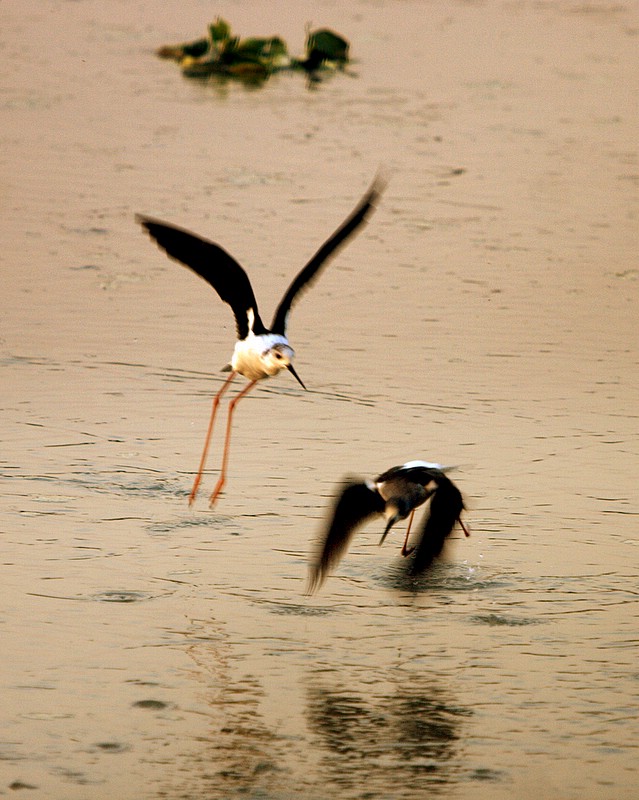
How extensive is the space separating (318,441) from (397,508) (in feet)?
7.02

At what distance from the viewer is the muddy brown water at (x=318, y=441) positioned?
559cm

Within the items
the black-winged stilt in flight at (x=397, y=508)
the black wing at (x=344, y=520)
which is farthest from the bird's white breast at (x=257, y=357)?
the black wing at (x=344, y=520)

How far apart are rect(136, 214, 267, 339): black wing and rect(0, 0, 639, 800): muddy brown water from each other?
2.60ft

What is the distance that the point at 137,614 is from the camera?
21.3ft

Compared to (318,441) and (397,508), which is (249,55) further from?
(397,508)

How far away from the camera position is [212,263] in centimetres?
776

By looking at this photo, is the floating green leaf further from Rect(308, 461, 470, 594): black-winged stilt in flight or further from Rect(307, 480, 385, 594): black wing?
Rect(307, 480, 385, 594): black wing

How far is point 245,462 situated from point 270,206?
17.0ft

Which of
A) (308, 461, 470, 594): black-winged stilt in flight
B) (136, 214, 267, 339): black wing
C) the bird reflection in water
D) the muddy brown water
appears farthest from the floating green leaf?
the bird reflection in water

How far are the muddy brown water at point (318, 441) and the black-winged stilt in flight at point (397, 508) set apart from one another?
0.69 feet

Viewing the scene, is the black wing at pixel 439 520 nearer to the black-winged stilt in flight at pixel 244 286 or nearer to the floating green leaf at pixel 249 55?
the black-winged stilt in flight at pixel 244 286

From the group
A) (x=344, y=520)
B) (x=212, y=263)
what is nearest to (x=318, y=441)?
(x=212, y=263)

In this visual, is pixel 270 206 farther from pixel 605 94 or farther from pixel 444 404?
pixel 605 94

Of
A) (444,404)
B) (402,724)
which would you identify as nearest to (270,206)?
(444,404)
